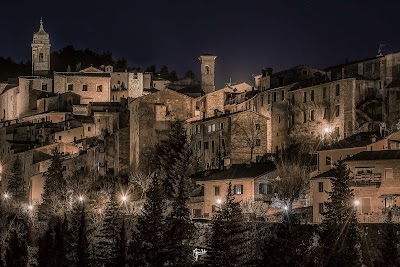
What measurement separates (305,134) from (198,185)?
934cm

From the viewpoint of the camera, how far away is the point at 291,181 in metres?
58.3

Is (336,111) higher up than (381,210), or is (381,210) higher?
(336,111)

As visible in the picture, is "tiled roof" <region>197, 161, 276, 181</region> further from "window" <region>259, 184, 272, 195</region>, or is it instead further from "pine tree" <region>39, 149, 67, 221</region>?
"pine tree" <region>39, 149, 67, 221</region>

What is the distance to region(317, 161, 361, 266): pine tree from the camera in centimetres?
4288

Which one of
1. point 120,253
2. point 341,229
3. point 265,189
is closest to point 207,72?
point 265,189

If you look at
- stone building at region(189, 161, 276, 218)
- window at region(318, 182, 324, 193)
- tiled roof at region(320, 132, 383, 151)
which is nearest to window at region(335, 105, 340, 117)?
tiled roof at region(320, 132, 383, 151)

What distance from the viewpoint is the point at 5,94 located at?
10619 cm

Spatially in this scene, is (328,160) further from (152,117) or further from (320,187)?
(152,117)

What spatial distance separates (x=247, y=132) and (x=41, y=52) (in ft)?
152

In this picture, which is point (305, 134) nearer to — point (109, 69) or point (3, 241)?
point (3, 241)

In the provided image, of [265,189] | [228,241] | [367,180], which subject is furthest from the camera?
[265,189]

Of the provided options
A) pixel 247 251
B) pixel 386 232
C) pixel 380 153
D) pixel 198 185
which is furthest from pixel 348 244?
pixel 198 185

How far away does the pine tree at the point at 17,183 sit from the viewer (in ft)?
264

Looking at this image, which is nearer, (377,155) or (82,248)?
(377,155)
